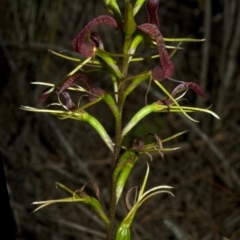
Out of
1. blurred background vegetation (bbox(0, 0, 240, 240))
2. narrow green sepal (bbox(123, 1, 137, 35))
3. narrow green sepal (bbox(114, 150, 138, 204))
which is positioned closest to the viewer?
narrow green sepal (bbox(123, 1, 137, 35))

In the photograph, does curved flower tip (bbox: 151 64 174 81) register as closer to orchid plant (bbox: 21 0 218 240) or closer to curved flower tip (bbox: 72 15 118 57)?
orchid plant (bbox: 21 0 218 240)

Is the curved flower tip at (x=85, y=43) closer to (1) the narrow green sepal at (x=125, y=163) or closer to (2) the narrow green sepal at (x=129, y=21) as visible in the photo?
(2) the narrow green sepal at (x=129, y=21)

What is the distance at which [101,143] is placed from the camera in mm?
4578

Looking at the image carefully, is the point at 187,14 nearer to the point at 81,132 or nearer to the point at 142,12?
the point at 142,12

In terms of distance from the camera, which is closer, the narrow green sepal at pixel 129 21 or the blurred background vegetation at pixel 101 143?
the narrow green sepal at pixel 129 21

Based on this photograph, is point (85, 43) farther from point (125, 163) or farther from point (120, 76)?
point (125, 163)

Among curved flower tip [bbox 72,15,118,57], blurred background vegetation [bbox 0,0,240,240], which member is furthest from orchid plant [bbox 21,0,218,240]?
blurred background vegetation [bbox 0,0,240,240]

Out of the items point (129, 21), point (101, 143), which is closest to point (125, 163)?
point (129, 21)

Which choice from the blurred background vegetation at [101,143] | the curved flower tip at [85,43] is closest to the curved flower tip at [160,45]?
the curved flower tip at [85,43]

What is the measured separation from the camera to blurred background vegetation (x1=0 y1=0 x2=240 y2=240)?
3.83m

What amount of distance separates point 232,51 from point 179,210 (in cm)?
115

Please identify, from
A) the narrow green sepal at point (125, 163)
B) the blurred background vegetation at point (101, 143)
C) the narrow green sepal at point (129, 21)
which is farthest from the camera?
the blurred background vegetation at point (101, 143)

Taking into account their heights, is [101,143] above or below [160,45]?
below

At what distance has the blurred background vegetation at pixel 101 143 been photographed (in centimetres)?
383
